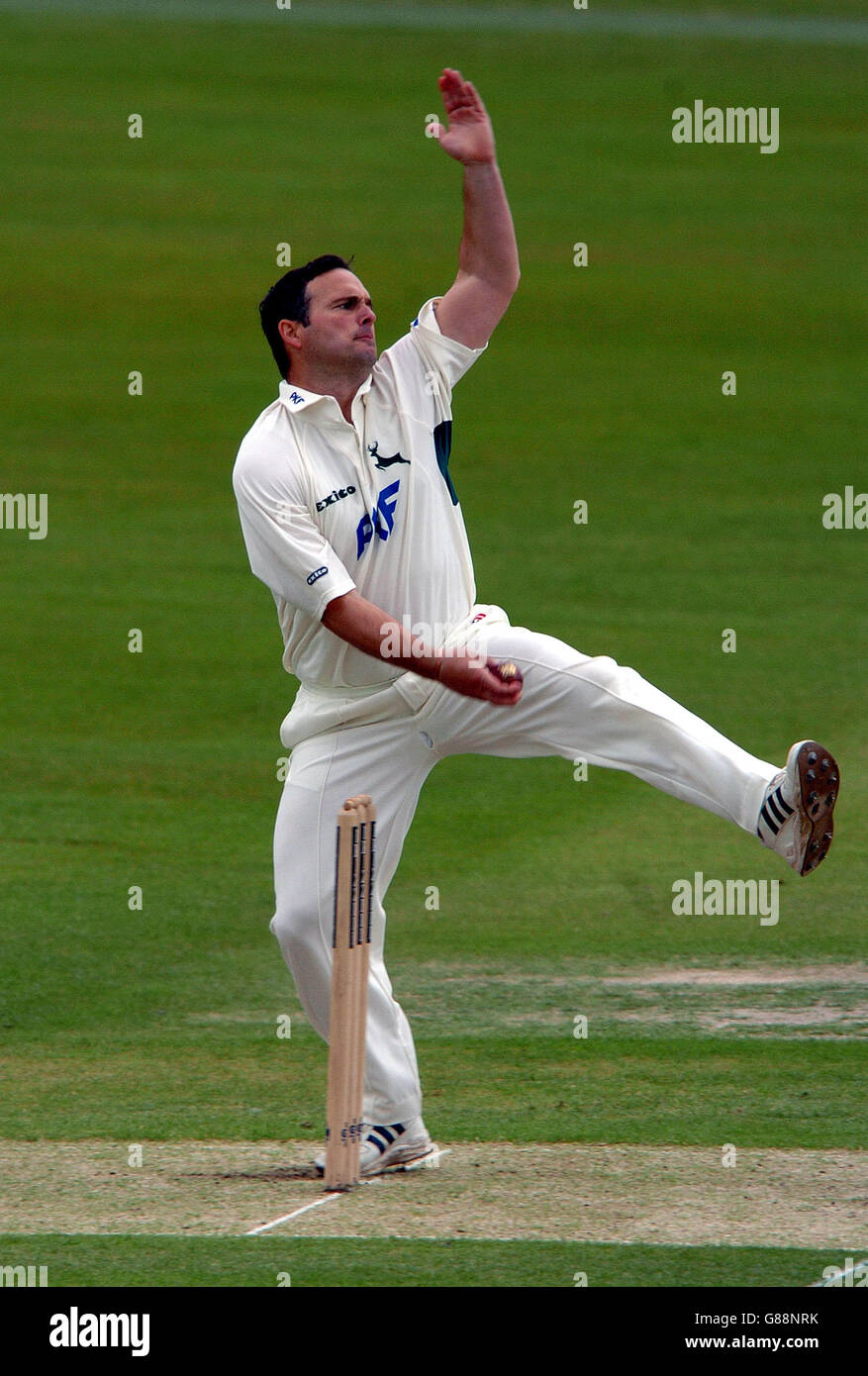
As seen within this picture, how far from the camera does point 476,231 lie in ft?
24.0

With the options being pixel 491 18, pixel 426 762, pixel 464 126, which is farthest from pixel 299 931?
pixel 491 18

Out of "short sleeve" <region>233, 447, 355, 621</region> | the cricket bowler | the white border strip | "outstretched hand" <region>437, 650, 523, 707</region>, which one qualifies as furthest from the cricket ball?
the white border strip

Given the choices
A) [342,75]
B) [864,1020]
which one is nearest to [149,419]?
[342,75]

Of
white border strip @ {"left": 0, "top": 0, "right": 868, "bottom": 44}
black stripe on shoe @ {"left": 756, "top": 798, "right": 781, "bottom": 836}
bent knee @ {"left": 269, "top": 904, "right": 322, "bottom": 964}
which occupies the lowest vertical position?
bent knee @ {"left": 269, "top": 904, "right": 322, "bottom": 964}

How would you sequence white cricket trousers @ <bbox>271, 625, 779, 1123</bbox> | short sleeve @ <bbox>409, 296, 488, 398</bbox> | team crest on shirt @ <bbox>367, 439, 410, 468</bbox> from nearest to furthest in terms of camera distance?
white cricket trousers @ <bbox>271, 625, 779, 1123</bbox>
team crest on shirt @ <bbox>367, 439, 410, 468</bbox>
short sleeve @ <bbox>409, 296, 488, 398</bbox>

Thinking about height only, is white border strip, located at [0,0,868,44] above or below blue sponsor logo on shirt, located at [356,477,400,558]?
above

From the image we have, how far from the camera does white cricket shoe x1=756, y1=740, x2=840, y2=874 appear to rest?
662 centimetres

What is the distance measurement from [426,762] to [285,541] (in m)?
0.96

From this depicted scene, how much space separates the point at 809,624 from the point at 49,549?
6883 mm

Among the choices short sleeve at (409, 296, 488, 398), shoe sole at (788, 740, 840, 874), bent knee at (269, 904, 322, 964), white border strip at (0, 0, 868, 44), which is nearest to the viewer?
shoe sole at (788, 740, 840, 874)

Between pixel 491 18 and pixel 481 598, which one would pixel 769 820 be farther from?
pixel 491 18

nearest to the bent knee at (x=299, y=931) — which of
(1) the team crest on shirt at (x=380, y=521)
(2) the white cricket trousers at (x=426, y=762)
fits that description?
(2) the white cricket trousers at (x=426, y=762)

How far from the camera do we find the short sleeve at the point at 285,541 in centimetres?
679

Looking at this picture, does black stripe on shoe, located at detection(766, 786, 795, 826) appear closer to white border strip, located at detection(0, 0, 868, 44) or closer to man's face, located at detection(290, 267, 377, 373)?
man's face, located at detection(290, 267, 377, 373)
